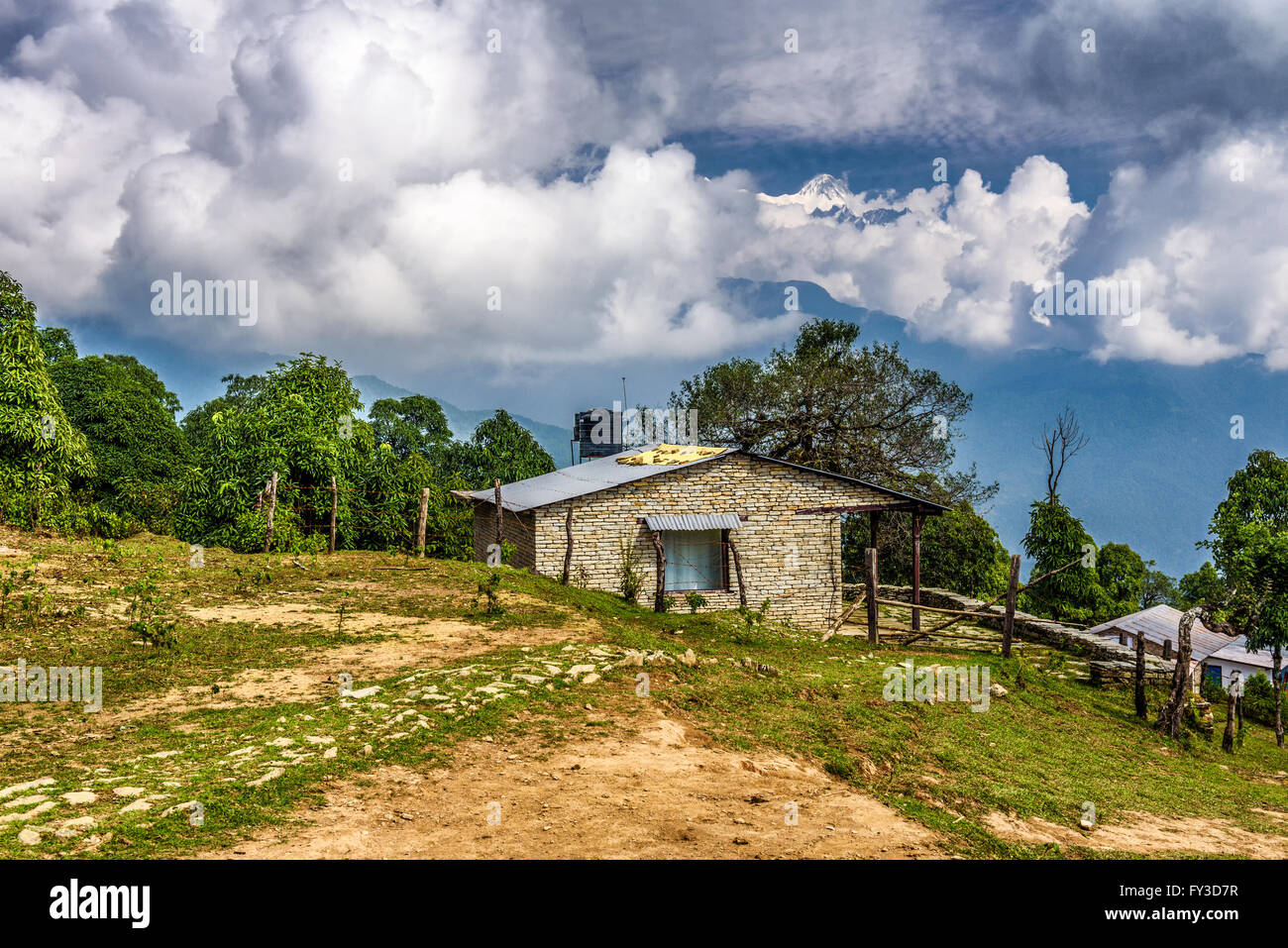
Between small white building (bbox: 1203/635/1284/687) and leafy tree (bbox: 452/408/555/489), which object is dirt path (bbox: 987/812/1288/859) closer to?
small white building (bbox: 1203/635/1284/687)

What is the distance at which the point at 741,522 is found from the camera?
1970 cm

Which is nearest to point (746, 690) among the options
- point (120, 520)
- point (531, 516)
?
point (531, 516)

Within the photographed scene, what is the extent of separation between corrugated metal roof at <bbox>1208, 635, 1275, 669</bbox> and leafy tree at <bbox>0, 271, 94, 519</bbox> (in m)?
36.4

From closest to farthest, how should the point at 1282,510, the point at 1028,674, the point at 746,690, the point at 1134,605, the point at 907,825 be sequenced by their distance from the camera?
the point at 907,825 → the point at 746,690 → the point at 1028,674 → the point at 1282,510 → the point at 1134,605

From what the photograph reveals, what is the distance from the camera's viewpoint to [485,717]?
7.48 metres

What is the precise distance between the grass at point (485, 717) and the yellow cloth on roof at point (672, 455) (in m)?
5.55

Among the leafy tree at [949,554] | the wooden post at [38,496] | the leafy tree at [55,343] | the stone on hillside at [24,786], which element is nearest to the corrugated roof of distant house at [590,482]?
the wooden post at [38,496]

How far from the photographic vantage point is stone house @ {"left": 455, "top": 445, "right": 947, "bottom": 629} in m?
18.6

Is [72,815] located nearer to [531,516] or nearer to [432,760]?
[432,760]

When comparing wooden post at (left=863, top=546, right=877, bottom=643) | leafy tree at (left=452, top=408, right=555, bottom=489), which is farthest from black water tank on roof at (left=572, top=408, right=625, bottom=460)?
wooden post at (left=863, top=546, right=877, bottom=643)

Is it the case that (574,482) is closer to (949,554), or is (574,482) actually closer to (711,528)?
(711,528)

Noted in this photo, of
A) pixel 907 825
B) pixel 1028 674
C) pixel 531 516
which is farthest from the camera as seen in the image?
pixel 531 516

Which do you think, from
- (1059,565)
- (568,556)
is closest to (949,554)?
(1059,565)

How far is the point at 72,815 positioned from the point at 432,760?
234 centimetres
